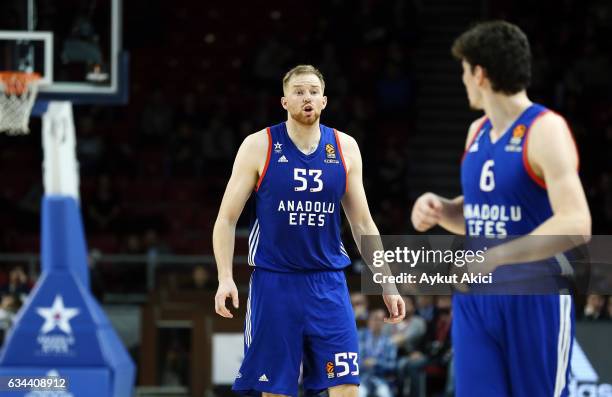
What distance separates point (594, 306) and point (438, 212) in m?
7.46

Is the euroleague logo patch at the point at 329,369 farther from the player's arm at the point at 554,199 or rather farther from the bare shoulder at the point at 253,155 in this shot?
the player's arm at the point at 554,199

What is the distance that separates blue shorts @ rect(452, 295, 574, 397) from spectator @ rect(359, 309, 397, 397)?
722 cm

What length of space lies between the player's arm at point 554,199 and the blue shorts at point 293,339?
1.86m

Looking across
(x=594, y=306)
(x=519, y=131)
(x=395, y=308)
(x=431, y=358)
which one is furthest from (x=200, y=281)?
(x=519, y=131)

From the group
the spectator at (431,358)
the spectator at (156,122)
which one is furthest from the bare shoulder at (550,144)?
the spectator at (156,122)

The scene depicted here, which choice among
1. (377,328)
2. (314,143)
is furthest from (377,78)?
(314,143)

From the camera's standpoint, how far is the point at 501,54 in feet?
15.2

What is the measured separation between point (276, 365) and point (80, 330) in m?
5.30

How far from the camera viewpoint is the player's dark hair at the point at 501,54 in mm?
4637

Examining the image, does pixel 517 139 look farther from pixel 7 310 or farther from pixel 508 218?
pixel 7 310

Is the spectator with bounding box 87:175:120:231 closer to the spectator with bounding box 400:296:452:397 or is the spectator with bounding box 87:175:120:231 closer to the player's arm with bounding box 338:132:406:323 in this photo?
the spectator with bounding box 400:296:452:397

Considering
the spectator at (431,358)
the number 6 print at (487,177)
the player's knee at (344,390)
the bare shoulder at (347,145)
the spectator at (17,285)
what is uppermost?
the bare shoulder at (347,145)

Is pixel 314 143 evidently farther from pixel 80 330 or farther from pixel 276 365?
pixel 80 330

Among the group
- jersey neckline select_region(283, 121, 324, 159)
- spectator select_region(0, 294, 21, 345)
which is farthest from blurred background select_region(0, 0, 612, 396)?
jersey neckline select_region(283, 121, 324, 159)
